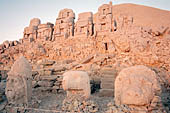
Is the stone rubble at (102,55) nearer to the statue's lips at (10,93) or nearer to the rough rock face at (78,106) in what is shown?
the rough rock face at (78,106)

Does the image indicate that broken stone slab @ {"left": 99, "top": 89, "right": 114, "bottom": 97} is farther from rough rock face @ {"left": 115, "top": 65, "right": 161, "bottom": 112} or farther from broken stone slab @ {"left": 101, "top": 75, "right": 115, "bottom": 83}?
rough rock face @ {"left": 115, "top": 65, "right": 161, "bottom": 112}

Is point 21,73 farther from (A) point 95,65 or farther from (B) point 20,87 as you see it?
(A) point 95,65

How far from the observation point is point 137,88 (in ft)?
9.80

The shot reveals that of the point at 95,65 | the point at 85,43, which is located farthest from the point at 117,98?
the point at 85,43

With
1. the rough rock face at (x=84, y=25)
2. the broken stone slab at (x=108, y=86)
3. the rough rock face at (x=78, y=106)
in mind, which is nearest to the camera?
the rough rock face at (x=78, y=106)

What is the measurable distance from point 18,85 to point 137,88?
11.9 feet

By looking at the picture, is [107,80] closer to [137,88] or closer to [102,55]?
[102,55]

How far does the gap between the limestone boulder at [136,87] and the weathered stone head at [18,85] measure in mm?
3044

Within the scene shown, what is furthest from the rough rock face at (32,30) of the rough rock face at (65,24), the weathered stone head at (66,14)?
the weathered stone head at (66,14)

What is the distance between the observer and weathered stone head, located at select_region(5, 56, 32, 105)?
13.5 ft

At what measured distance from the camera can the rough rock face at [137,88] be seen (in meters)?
2.93

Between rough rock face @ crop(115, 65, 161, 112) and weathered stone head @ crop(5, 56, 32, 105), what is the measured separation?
3.04 m

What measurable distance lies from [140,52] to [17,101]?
7659mm

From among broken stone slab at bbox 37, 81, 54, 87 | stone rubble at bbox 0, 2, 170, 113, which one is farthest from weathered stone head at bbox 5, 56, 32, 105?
broken stone slab at bbox 37, 81, 54, 87
